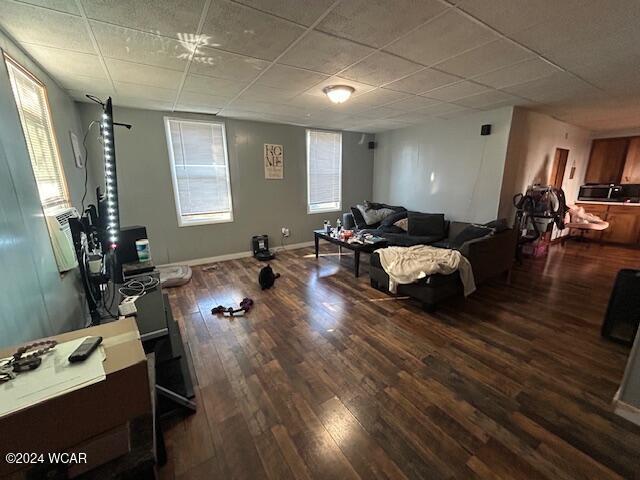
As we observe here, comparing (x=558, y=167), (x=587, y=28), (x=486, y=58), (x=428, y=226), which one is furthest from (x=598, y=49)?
(x=558, y=167)

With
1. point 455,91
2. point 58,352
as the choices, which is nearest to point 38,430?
point 58,352

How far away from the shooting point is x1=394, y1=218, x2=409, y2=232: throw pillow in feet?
15.7

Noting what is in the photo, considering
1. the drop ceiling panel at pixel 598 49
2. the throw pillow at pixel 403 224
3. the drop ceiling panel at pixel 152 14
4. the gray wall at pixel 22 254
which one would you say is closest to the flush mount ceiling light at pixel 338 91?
the drop ceiling panel at pixel 152 14

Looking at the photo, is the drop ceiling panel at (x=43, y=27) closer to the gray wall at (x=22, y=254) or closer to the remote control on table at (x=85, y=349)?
the gray wall at (x=22, y=254)

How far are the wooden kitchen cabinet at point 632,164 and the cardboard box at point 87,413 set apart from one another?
28.5 feet

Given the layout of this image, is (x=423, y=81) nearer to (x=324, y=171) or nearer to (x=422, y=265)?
(x=422, y=265)

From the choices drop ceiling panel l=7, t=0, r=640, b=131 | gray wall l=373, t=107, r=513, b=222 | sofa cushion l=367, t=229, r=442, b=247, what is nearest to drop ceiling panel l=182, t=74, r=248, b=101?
drop ceiling panel l=7, t=0, r=640, b=131

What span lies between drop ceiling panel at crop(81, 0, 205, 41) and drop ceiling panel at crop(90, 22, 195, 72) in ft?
0.32

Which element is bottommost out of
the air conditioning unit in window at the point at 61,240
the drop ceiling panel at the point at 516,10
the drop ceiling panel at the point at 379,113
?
the air conditioning unit in window at the point at 61,240

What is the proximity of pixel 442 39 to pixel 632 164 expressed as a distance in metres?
6.71

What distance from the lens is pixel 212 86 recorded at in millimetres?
2797

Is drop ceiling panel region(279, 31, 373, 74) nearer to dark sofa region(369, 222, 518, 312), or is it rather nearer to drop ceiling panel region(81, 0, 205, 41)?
drop ceiling panel region(81, 0, 205, 41)

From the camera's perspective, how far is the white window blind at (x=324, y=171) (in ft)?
17.5

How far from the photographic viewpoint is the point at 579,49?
2.00 meters
